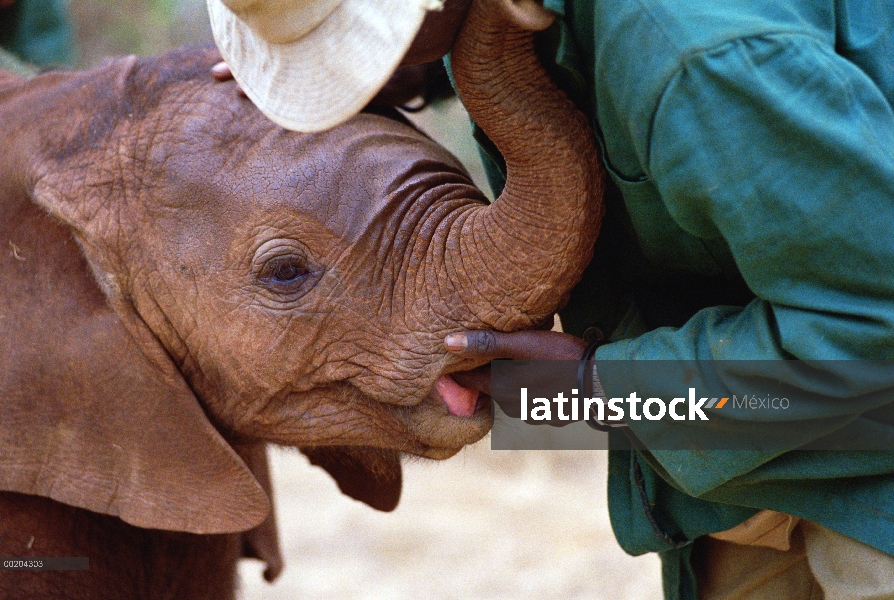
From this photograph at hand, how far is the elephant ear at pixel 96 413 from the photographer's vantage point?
230 centimetres

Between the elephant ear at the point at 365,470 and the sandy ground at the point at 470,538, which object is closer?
the elephant ear at the point at 365,470

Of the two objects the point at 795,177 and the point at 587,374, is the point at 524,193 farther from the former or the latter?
the point at 795,177

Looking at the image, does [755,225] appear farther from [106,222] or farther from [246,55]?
[106,222]

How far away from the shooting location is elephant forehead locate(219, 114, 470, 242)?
7.27 feet

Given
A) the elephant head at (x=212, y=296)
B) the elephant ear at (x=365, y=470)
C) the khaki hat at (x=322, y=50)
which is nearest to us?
the khaki hat at (x=322, y=50)

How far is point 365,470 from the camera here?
275cm

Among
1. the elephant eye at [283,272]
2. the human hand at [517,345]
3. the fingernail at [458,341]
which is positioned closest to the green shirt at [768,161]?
the human hand at [517,345]

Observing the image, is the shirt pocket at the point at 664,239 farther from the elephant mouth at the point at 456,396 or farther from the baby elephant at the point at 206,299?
the elephant mouth at the point at 456,396

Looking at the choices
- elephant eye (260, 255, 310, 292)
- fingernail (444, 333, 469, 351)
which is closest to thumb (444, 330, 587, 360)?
fingernail (444, 333, 469, 351)

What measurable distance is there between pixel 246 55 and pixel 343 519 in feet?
13.9

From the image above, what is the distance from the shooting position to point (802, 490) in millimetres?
2068

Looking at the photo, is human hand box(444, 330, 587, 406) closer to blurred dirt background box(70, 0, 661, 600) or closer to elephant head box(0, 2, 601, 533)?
elephant head box(0, 2, 601, 533)

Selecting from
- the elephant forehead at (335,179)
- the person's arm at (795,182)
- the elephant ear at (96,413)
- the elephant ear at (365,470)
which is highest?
the person's arm at (795,182)

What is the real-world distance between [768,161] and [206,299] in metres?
1.18
